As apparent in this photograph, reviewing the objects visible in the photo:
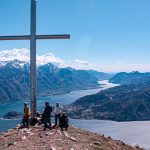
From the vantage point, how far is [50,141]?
1920 centimetres

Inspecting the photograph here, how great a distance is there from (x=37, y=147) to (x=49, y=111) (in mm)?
6620

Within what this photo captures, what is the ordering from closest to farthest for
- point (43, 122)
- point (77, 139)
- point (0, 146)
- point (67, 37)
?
point (0, 146) → point (77, 139) → point (67, 37) → point (43, 122)

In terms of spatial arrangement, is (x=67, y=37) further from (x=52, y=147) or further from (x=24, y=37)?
(x=52, y=147)

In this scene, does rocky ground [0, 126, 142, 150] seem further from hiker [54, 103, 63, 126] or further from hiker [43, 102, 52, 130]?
hiker [54, 103, 63, 126]

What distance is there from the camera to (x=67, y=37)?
23.6 metres

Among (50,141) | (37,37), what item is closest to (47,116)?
(50,141)

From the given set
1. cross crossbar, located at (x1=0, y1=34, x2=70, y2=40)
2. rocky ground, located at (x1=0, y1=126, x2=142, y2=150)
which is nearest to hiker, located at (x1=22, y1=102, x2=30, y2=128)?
rocky ground, located at (x1=0, y1=126, x2=142, y2=150)

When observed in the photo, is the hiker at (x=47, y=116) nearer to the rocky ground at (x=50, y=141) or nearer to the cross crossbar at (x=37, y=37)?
the rocky ground at (x=50, y=141)

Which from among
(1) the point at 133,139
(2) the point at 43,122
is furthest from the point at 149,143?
(2) the point at 43,122

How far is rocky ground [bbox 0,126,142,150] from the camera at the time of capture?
18078mm

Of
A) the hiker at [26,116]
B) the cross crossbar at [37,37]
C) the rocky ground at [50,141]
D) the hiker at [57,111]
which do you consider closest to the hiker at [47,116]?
the rocky ground at [50,141]

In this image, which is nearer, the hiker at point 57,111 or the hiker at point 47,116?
the hiker at point 47,116

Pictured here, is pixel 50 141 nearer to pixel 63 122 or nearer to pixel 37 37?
pixel 63 122

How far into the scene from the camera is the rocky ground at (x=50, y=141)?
18.1 metres
